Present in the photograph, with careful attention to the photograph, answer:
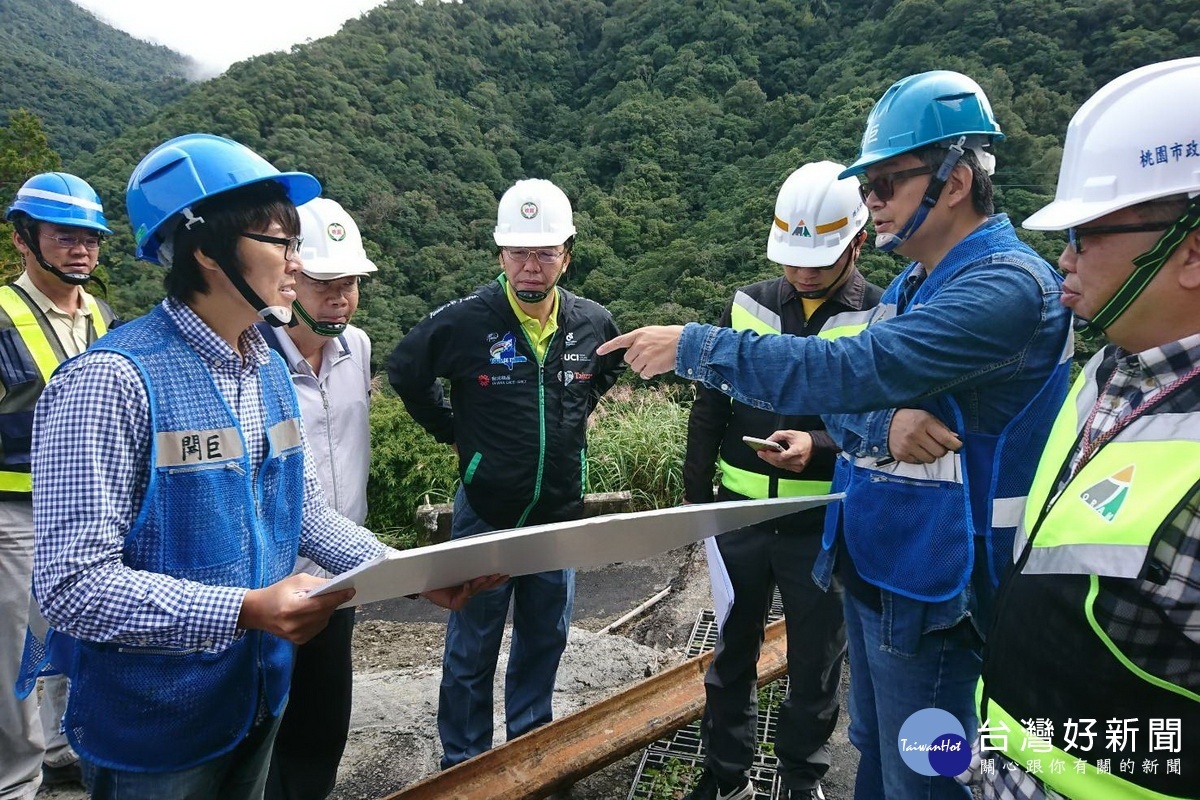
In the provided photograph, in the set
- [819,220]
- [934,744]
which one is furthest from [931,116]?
[934,744]

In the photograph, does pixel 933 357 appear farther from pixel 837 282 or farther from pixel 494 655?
pixel 494 655

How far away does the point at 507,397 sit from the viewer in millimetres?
3137

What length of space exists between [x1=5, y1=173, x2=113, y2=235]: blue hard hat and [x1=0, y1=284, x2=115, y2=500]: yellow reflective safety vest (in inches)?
15.0

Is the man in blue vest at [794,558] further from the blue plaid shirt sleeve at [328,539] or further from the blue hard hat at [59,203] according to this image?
the blue hard hat at [59,203]

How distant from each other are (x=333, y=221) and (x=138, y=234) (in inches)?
48.7

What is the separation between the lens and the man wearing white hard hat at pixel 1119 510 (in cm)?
112

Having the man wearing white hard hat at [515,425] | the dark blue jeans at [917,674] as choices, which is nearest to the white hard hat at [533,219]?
the man wearing white hard hat at [515,425]

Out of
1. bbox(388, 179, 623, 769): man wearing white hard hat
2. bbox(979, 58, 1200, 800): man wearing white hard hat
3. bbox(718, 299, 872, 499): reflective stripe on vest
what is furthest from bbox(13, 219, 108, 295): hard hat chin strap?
bbox(979, 58, 1200, 800): man wearing white hard hat

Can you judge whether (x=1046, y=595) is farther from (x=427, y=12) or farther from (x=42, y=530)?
(x=427, y=12)

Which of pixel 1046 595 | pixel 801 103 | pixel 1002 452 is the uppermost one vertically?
pixel 801 103

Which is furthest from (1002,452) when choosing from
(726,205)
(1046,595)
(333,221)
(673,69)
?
(673,69)

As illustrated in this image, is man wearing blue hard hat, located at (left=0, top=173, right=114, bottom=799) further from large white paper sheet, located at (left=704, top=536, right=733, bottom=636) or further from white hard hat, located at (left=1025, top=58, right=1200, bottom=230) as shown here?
white hard hat, located at (left=1025, top=58, right=1200, bottom=230)

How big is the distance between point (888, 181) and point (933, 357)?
578 millimetres

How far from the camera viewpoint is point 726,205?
3247cm
